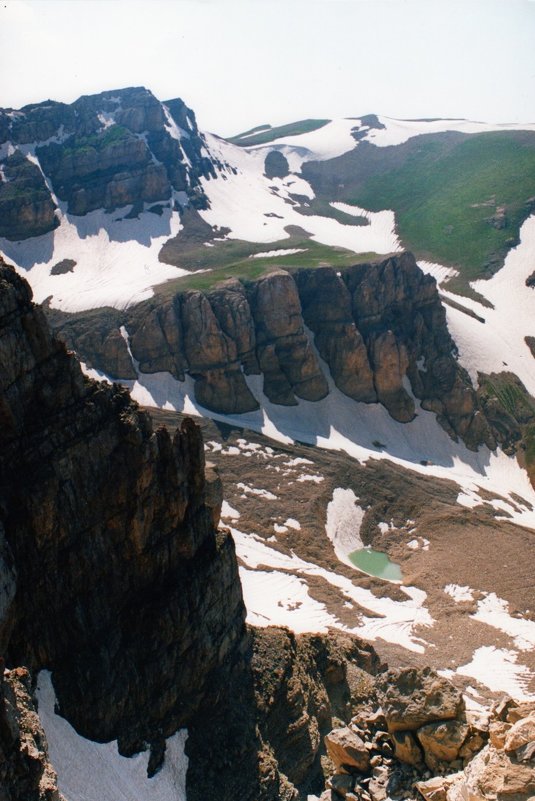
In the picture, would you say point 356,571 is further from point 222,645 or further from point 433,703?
point 433,703

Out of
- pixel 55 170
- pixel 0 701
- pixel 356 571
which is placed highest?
pixel 55 170

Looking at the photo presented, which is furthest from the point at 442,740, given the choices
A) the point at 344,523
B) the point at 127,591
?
the point at 344,523

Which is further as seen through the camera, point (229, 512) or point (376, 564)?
point (229, 512)

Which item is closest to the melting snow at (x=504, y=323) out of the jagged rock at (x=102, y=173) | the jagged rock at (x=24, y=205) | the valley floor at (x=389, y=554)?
the valley floor at (x=389, y=554)

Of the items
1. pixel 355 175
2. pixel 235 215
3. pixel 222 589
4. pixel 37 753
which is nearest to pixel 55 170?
pixel 235 215

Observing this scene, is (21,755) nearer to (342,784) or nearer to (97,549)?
(97,549)

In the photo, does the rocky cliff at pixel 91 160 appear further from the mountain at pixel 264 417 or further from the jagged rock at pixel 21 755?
the jagged rock at pixel 21 755

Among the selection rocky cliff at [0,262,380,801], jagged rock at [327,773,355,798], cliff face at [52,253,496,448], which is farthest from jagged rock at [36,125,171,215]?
jagged rock at [327,773,355,798]
